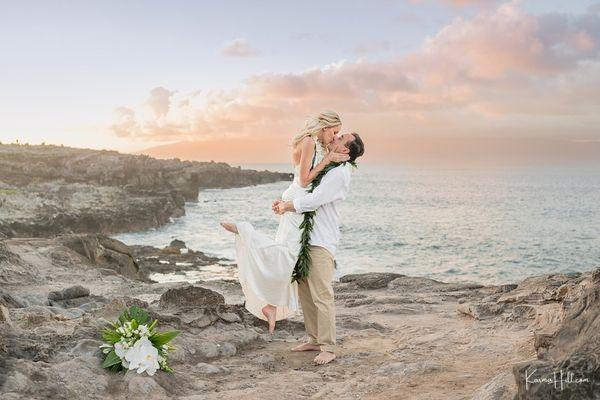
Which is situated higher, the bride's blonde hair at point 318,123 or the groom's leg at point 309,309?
the bride's blonde hair at point 318,123

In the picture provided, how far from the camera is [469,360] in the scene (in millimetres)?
6883

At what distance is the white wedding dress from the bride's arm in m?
0.09

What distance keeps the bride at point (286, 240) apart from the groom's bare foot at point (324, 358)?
2.12 ft

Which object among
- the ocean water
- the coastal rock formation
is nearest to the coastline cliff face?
the ocean water

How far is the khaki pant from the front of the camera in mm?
7008

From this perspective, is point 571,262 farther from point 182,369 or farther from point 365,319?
point 182,369

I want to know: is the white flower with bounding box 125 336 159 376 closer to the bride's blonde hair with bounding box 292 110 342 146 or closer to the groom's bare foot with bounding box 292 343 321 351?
the groom's bare foot with bounding box 292 343 321 351

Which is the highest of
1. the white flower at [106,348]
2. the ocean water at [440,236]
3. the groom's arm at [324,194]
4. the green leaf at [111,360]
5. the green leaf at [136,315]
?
the groom's arm at [324,194]

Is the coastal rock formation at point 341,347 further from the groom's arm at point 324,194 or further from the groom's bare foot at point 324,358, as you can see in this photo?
the groom's arm at point 324,194

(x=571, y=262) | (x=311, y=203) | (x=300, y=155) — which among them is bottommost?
(x=571, y=262)

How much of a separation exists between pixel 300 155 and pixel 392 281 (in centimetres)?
765

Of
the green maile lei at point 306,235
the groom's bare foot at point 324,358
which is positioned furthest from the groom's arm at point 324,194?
the groom's bare foot at point 324,358

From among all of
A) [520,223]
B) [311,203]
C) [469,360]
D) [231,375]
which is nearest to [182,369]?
[231,375]

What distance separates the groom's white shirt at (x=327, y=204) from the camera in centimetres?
684
